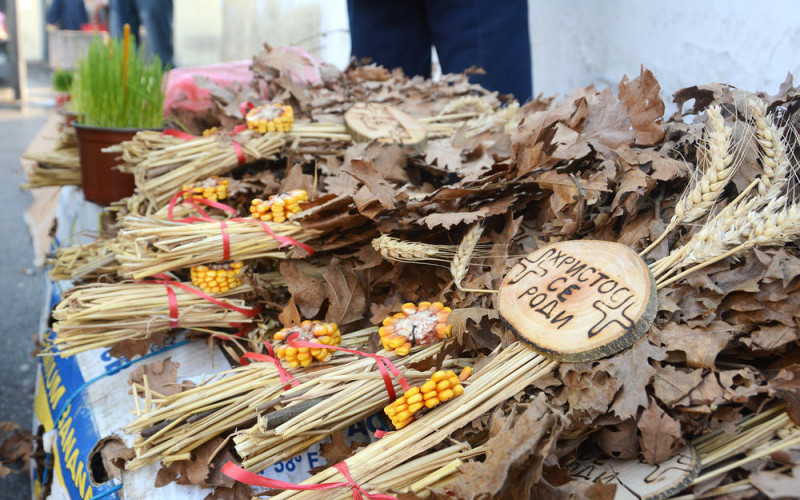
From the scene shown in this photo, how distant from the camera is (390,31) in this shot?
2875mm

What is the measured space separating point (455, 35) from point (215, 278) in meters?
1.75

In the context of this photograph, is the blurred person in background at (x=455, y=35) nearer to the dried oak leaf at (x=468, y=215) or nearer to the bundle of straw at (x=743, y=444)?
the dried oak leaf at (x=468, y=215)

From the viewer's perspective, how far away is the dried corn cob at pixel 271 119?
1.91m

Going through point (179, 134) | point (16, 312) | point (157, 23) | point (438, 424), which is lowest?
point (16, 312)

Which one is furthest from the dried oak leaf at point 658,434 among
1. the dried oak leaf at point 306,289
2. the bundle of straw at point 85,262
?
the bundle of straw at point 85,262

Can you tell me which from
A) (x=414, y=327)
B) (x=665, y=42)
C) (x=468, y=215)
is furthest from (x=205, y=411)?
(x=665, y=42)

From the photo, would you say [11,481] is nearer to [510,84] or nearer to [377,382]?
[377,382]

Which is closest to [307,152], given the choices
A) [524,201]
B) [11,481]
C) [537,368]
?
[524,201]

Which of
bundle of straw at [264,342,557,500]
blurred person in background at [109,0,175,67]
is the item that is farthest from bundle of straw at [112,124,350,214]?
blurred person in background at [109,0,175,67]

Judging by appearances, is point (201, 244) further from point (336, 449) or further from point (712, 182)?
point (712, 182)

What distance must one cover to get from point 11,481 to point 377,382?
1802mm

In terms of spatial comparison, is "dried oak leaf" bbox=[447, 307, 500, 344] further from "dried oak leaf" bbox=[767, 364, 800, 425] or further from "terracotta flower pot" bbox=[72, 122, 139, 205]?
"terracotta flower pot" bbox=[72, 122, 139, 205]

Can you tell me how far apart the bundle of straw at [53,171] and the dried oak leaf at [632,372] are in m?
2.43

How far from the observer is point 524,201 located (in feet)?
4.37
